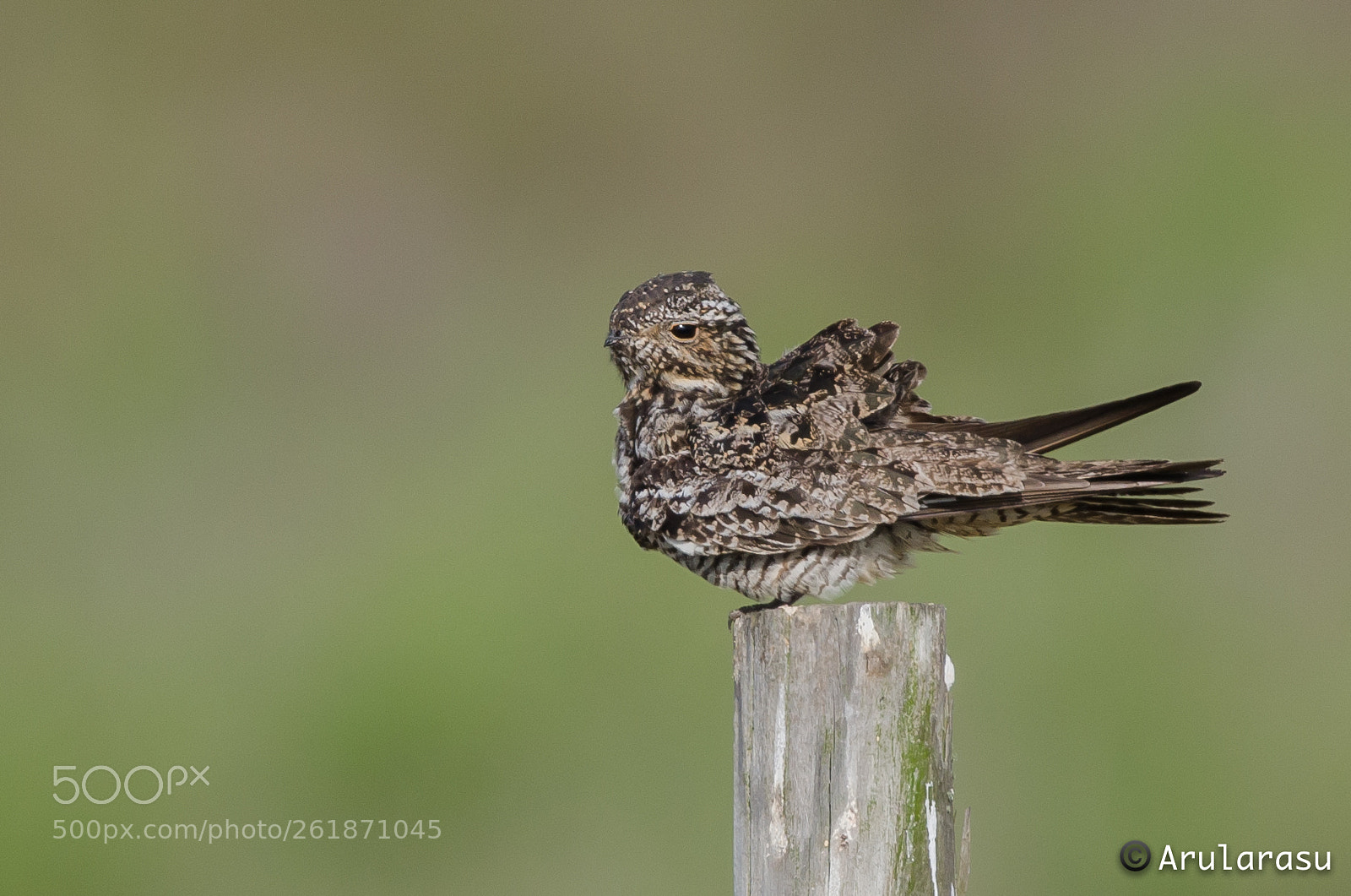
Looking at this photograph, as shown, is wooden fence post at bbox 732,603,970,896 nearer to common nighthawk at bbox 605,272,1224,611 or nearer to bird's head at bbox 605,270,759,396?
common nighthawk at bbox 605,272,1224,611

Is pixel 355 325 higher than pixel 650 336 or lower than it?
higher

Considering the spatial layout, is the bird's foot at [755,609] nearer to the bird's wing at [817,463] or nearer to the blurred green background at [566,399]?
the bird's wing at [817,463]

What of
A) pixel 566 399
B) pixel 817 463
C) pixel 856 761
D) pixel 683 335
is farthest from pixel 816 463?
pixel 566 399

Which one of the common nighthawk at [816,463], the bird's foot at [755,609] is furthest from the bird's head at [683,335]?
the bird's foot at [755,609]

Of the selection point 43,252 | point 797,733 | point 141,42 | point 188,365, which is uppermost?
point 141,42

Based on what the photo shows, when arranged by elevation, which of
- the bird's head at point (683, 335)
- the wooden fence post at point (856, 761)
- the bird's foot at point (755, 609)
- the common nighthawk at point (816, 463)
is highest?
the bird's head at point (683, 335)

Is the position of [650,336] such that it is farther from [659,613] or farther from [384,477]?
[384,477]

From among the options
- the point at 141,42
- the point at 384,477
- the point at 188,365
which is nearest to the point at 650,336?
the point at 384,477

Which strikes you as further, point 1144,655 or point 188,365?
point 188,365
